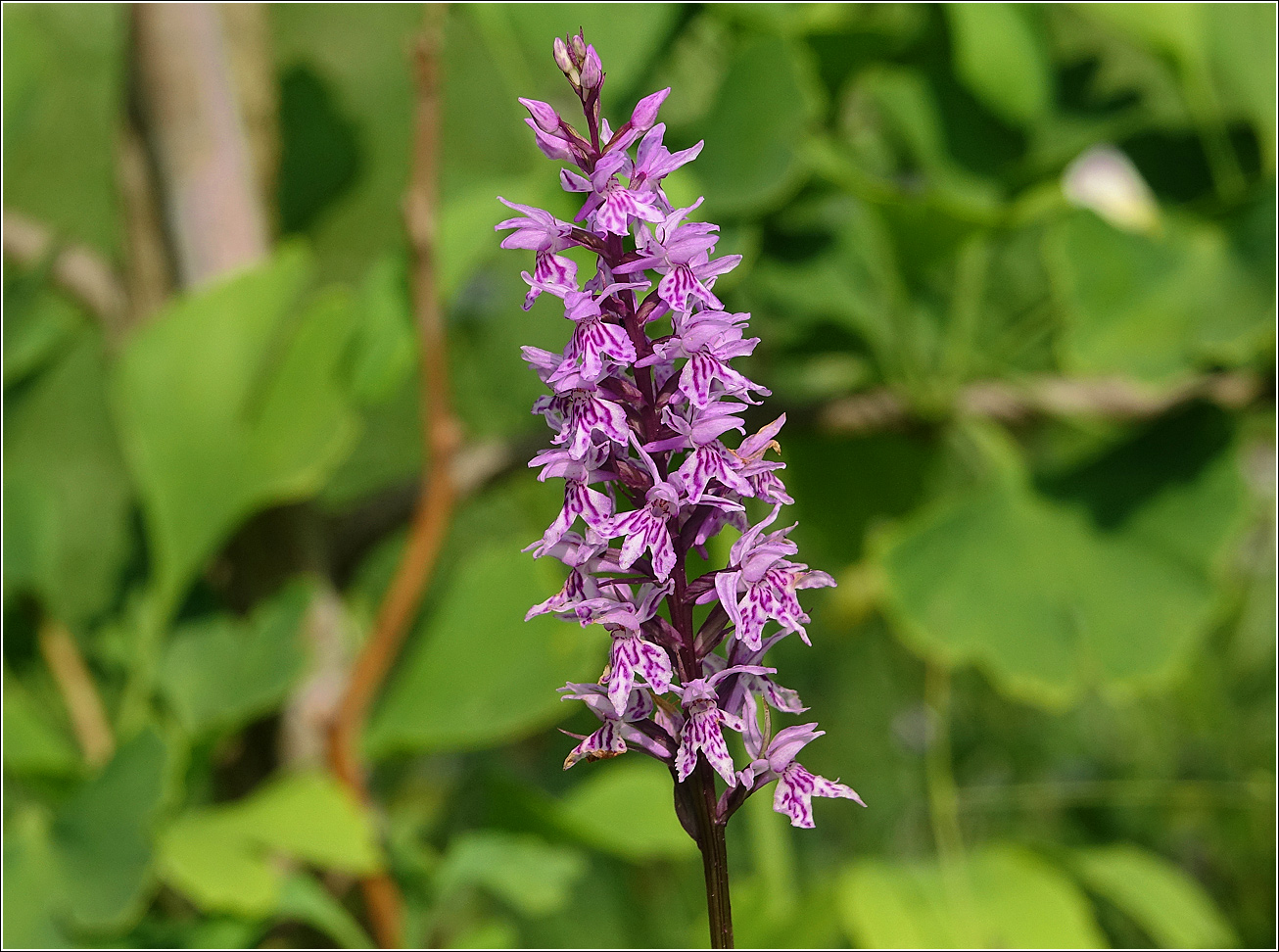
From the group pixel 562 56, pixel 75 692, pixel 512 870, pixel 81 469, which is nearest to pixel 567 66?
pixel 562 56

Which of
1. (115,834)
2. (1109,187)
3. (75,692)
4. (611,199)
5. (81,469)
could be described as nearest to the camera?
Result: (611,199)

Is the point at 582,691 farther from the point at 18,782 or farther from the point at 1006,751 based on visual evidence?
the point at 1006,751

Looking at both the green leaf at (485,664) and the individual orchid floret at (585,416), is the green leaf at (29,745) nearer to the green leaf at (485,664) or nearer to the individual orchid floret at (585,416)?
the green leaf at (485,664)

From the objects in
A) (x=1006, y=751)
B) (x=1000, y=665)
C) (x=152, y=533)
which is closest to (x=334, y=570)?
(x=152, y=533)

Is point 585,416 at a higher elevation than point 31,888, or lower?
higher

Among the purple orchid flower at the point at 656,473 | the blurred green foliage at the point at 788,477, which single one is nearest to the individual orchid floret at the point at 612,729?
the purple orchid flower at the point at 656,473

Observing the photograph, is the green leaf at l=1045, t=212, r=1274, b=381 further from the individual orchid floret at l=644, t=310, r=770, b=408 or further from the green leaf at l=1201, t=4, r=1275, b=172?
the individual orchid floret at l=644, t=310, r=770, b=408

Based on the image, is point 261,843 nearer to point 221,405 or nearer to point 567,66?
point 221,405
